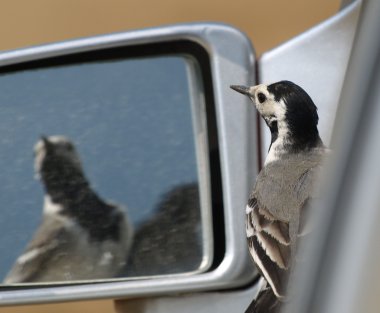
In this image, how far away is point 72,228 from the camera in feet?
5.19

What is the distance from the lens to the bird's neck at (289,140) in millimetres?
1462

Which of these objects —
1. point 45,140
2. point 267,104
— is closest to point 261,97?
point 267,104

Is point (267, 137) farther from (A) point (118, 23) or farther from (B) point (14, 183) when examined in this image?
(A) point (118, 23)

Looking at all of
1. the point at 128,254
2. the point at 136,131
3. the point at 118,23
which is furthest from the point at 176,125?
the point at 118,23

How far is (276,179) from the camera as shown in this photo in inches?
56.2

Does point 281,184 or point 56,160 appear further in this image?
point 56,160

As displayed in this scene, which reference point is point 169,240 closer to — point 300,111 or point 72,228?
point 72,228

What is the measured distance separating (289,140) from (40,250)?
387mm

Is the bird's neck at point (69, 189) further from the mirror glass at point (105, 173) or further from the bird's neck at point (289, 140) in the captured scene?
the bird's neck at point (289, 140)

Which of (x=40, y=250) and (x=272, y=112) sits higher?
(x=272, y=112)

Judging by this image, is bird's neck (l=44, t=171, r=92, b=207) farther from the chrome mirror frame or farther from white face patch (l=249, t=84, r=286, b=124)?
white face patch (l=249, t=84, r=286, b=124)

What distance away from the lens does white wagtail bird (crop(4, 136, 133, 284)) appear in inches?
61.9

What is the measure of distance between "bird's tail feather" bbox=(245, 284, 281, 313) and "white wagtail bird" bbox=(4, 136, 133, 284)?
23 cm

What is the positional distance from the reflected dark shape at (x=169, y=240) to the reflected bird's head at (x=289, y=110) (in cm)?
16
